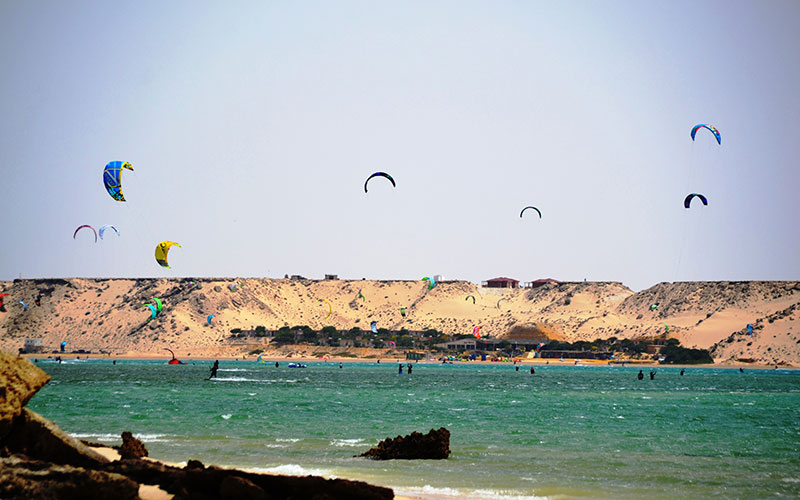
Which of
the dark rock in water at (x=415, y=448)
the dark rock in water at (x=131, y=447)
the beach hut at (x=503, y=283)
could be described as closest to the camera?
the dark rock in water at (x=131, y=447)

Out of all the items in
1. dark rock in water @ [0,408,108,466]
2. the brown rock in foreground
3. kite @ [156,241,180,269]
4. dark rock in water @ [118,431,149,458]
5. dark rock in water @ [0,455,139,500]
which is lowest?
dark rock in water @ [118,431,149,458]

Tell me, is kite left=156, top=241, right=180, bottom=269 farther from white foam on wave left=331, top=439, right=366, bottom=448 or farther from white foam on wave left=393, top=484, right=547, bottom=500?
white foam on wave left=393, top=484, right=547, bottom=500

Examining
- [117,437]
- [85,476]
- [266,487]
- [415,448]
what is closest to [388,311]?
[117,437]

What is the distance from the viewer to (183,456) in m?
19.4

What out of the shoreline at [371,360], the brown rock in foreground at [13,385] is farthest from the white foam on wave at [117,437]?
the shoreline at [371,360]

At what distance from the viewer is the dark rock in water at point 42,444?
1093 centimetres

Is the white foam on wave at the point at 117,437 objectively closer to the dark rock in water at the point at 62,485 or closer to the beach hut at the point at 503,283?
the dark rock in water at the point at 62,485

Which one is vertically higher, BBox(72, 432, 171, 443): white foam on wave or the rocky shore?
the rocky shore

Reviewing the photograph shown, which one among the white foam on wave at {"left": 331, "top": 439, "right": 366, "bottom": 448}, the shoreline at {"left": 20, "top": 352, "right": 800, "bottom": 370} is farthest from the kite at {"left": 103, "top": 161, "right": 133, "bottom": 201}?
the shoreline at {"left": 20, "top": 352, "right": 800, "bottom": 370}

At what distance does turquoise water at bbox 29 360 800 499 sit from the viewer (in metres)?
17.1

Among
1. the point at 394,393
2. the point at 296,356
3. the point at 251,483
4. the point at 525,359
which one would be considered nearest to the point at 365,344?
the point at 296,356

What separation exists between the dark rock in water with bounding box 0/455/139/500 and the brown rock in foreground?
0.92 meters

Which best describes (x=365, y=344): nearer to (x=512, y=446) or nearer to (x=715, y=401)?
(x=715, y=401)

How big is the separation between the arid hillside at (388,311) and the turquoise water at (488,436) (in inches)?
4022
